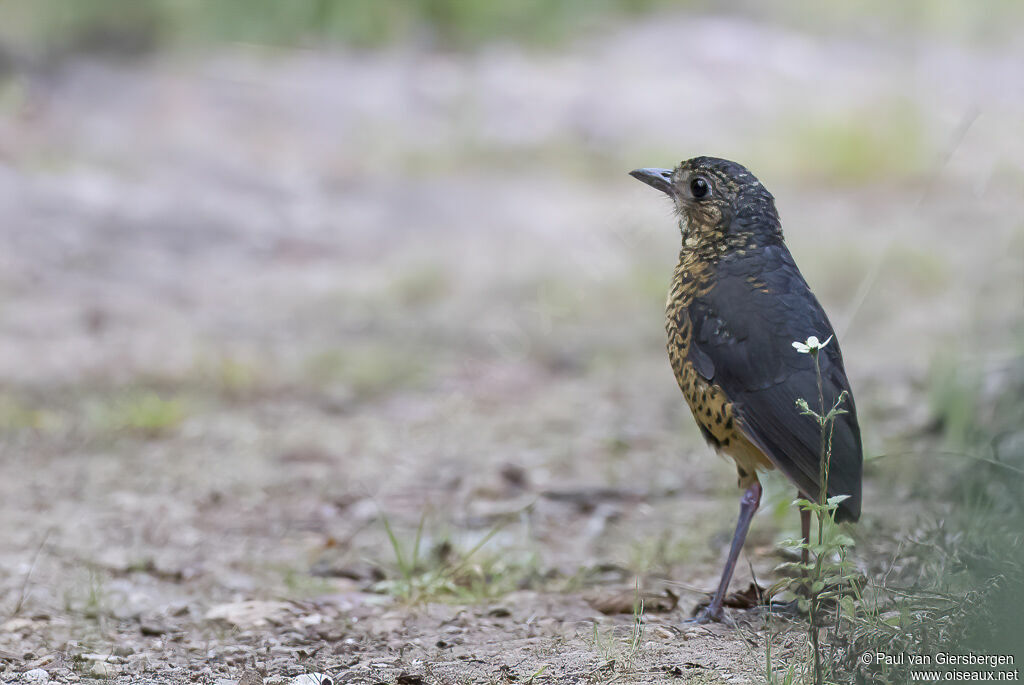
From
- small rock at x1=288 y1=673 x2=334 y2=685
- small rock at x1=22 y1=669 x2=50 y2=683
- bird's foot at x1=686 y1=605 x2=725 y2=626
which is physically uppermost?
bird's foot at x1=686 y1=605 x2=725 y2=626

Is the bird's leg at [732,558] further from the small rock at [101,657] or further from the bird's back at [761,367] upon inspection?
the small rock at [101,657]

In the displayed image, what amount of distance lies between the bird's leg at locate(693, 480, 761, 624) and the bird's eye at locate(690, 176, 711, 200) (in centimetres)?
80

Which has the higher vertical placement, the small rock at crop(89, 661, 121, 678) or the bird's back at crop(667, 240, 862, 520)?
the bird's back at crop(667, 240, 862, 520)

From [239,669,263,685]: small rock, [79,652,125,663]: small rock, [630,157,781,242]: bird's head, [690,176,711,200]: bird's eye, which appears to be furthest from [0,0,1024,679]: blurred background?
[690,176,711,200]: bird's eye

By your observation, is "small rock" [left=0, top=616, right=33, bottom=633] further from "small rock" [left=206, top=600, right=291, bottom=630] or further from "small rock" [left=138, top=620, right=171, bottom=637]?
"small rock" [left=206, top=600, right=291, bottom=630]

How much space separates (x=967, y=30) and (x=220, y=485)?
10.3 meters

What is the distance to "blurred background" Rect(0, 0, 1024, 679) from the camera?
378 cm

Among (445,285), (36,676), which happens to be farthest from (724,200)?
(445,285)

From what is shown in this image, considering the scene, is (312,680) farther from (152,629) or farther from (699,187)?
(699,187)

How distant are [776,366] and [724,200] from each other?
52 centimetres

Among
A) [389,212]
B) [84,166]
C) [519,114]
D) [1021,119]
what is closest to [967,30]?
[1021,119]

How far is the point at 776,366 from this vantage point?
279cm

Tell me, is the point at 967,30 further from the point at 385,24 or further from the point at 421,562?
the point at 421,562

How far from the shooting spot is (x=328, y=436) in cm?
535
